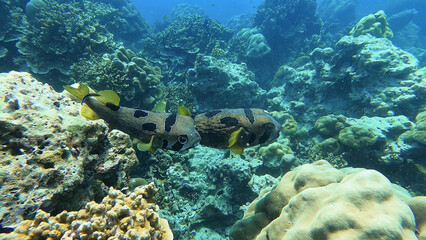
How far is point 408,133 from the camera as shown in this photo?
21.1ft

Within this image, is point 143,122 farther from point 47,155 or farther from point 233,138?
point 233,138

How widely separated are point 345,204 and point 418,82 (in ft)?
29.2

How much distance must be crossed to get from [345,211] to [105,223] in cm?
264

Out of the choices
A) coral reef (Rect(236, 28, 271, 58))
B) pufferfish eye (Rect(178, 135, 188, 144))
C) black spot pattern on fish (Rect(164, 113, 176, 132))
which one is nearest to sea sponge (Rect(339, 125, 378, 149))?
pufferfish eye (Rect(178, 135, 188, 144))

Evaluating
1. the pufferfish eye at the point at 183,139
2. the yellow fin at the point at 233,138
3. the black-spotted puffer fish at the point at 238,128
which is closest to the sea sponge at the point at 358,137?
the black-spotted puffer fish at the point at 238,128

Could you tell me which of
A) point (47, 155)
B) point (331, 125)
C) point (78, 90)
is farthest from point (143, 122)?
point (331, 125)

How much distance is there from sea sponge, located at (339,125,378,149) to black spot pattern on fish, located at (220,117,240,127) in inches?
222

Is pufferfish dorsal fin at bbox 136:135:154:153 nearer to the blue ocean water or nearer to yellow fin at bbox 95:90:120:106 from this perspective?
the blue ocean water

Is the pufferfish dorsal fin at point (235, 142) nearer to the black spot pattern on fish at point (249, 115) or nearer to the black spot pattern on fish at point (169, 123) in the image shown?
the black spot pattern on fish at point (249, 115)

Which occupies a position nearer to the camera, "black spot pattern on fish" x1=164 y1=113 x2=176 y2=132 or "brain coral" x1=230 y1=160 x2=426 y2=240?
"brain coral" x1=230 y1=160 x2=426 y2=240

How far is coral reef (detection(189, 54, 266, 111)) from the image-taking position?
852 cm

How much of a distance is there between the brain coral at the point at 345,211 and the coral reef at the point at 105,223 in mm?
1648

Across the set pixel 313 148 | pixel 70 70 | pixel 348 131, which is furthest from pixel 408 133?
pixel 70 70

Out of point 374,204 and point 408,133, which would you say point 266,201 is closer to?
point 374,204
